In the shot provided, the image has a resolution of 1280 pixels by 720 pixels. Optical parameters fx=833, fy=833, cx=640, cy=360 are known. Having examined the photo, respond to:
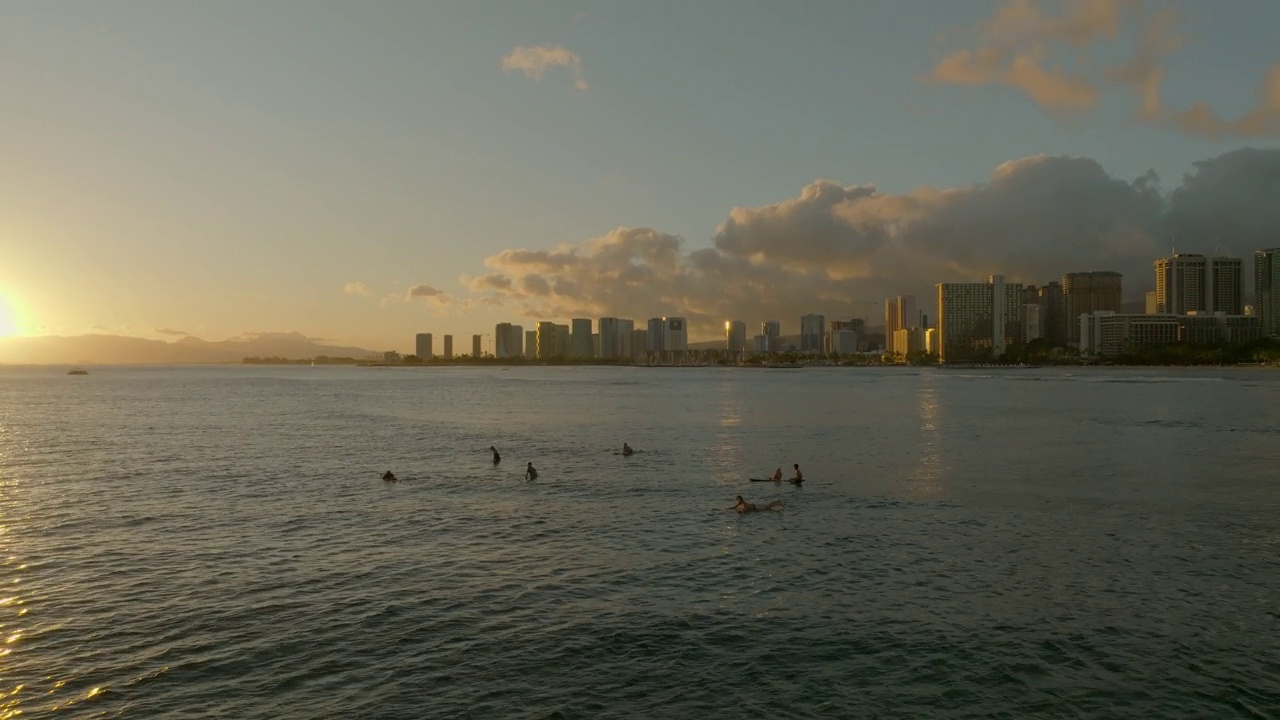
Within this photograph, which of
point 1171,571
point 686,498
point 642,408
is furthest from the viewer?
point 642,408

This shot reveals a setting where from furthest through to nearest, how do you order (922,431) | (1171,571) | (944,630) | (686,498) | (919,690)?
(922,431)
(686,498)
(1171,571)
(944,630)
(919,690)

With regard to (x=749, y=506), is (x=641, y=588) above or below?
below

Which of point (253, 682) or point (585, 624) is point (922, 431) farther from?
point (253, 682)

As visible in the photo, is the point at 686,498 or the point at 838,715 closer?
the point at 838,715

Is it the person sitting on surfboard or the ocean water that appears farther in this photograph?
the person sitting on surfboard

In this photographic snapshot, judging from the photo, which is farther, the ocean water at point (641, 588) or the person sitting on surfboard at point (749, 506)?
the person sitting on surfboard at point (749, 506)

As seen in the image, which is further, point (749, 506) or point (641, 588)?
point (749, 506)

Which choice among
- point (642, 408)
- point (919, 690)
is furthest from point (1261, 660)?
point (642, 408)
